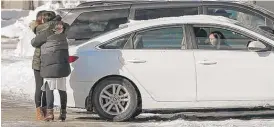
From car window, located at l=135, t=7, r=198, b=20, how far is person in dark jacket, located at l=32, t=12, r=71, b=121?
2.17 metres

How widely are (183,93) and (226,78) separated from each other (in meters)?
0.60

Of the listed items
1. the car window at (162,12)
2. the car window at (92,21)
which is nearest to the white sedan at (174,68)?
the car window at (162,12)

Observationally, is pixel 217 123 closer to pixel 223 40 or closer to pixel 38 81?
pixel 223 40

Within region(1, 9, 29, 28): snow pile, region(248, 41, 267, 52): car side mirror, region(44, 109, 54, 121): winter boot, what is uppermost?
region(1, 9, 29, 28): snow pile

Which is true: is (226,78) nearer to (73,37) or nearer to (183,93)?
(183,93)

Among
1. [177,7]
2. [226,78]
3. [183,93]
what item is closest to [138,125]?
[183,93]

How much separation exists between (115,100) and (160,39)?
1032 millimetres

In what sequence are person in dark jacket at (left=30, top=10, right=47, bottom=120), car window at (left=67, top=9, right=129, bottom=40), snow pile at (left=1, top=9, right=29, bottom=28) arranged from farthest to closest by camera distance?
snow pile at (left=1, top=9, right=29, bottom=28)
car window at (left=67, top=9, right=129, bottom=40)
person in dark jacket at (left=30, top=10, right=47, bottom=120)

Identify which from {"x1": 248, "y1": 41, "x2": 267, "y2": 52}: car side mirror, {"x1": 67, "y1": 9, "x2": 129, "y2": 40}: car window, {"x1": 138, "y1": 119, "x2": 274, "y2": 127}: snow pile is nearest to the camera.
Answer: {"x1": 138, "y1": 119, "x2": 274, "y2": 127}: snow pile

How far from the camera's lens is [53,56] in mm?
9148

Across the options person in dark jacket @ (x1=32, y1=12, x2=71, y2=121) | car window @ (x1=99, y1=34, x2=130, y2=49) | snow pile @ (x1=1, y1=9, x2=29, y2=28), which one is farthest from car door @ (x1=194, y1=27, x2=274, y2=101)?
snow pile @ (x1=1, y1=9, x2=29, y2=28)

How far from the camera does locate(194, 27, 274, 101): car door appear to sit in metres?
9.09

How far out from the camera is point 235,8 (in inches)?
428

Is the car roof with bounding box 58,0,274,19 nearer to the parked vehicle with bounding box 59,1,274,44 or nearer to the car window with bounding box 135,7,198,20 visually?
the parked vehicle with bounding box 59,1,274,44
